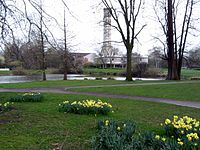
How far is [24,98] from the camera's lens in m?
12.9

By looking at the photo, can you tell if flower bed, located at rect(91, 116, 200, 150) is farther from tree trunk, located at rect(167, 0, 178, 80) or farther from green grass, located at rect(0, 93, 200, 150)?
tree trunk, located at rect(167, 0, 178, 80)

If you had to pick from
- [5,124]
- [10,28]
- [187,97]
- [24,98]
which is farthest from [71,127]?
[187,97]

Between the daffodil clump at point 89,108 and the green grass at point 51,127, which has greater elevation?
the daffodil clump at point 89,108

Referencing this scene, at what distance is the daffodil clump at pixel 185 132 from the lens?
4.60m

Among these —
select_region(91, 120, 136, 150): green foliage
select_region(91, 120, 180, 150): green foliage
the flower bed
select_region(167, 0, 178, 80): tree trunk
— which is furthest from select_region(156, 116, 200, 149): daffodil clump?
select_region(167, 0, 178, 80): tree trunk

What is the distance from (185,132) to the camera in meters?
5.72

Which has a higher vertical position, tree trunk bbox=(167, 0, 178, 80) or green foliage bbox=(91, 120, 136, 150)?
tree trunk bbox=(167, 0, 178, 80)

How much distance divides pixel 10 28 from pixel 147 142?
5754mm

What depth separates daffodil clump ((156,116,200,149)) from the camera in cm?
460

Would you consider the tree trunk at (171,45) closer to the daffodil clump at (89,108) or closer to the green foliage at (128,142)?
the daffodil clump at (89,108)

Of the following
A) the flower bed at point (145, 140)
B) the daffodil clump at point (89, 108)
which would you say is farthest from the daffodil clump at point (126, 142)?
the daffodil clump at point (89, 108)

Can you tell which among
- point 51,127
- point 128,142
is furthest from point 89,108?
point 128,142

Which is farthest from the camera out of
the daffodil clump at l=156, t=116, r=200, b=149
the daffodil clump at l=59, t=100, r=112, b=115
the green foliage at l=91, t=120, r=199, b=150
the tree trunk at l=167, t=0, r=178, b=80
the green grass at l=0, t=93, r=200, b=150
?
the tree trunk at l=167, t=0, r=178, b=80

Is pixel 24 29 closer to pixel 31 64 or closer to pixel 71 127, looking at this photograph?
pixel 31 64
